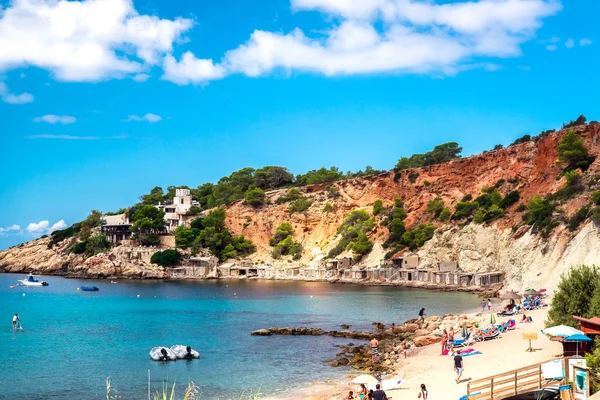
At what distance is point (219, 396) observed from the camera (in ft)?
74.9

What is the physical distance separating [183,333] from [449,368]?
826 inches

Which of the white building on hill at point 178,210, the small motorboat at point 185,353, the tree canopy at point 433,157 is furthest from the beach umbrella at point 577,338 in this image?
the white building on hill at point 178,210

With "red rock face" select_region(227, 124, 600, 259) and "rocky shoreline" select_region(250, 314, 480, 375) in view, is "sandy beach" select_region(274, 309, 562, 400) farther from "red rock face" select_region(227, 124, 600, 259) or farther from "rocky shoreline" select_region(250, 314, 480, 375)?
"red rock face" select_region(227, 124, 600, 259)

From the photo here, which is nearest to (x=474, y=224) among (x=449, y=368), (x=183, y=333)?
(x=183, y=333)

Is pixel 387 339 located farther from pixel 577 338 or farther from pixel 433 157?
pixel 433 157

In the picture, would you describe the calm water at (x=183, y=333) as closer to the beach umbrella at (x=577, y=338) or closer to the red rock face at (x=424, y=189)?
the beach umbrella at (x=577, y=338)

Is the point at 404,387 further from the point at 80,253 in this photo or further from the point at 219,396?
the point at 80,253

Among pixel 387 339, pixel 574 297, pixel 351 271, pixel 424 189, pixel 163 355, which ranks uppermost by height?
pixel 424 189

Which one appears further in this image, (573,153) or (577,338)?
(573,153)

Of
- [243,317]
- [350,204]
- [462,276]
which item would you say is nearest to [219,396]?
[243,317]

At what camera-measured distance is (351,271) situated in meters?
84.6

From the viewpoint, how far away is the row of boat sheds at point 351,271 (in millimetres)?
68463

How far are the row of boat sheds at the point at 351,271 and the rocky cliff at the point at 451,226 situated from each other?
5.68ft

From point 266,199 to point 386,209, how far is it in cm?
2663
